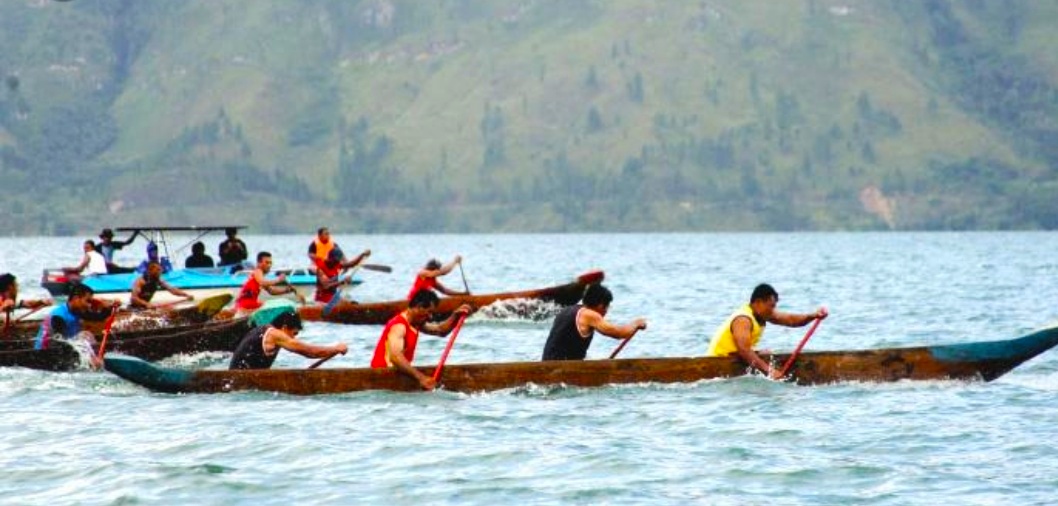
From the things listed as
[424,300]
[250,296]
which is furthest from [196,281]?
[424,300]

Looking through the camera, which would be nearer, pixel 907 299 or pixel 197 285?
pixel 197 285

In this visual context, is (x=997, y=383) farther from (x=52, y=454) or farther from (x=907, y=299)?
(x=907, y=299)

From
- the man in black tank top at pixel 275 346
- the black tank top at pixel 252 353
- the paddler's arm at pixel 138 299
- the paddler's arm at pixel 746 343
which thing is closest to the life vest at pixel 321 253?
the paddler's arm at pixel 138 299

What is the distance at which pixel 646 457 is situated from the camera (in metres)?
23.3

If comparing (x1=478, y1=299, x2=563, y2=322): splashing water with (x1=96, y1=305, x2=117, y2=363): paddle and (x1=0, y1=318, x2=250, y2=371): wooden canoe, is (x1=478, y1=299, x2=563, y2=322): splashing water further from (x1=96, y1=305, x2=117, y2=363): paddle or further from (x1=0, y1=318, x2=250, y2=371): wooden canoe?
(x1=96, y1=305, x2=117, y2=363): paddle

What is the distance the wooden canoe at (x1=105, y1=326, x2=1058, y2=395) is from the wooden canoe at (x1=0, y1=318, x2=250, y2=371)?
3.92 metres

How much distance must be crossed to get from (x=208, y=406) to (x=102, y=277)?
26466 mm

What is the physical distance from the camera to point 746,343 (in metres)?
27.1

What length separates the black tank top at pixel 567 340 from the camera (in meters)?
27.4

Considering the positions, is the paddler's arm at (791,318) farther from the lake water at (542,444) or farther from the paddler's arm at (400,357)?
the paddler's arm at (400,357)

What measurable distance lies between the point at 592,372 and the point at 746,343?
2313mm

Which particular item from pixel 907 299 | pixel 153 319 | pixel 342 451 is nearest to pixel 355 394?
pixel 342 451

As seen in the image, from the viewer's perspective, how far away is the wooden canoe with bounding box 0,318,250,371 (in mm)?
31203

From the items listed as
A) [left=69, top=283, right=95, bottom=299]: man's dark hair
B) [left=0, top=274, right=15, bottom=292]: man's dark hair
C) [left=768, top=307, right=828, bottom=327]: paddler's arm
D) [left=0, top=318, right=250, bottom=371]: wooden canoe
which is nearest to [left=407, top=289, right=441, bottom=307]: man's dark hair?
[left=768, top=307, right=828, bottom=327]: paddler's arm
